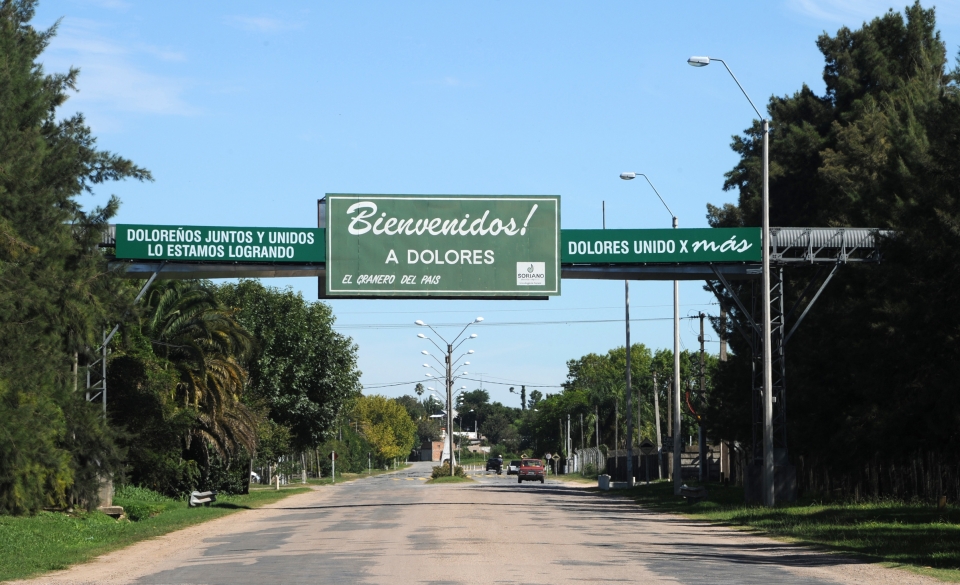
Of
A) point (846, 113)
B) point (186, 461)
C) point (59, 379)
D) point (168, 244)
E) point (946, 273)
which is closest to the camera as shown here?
point (946, 273)

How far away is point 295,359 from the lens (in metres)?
62.6

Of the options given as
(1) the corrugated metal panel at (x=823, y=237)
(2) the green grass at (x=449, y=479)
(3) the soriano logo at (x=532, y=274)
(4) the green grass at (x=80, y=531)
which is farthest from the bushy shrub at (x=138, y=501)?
(2) the green grass at (x=449, y=479)

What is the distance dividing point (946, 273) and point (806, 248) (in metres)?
8.72

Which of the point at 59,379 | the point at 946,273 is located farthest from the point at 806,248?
the point at 59,379

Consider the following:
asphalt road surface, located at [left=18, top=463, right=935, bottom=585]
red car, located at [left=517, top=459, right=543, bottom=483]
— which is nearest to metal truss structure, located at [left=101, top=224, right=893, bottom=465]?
asphalt road surface, located at [left=18, top=463, right=935, bottom=585]

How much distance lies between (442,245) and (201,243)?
6.74m

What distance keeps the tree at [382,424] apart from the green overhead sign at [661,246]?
98470 mm

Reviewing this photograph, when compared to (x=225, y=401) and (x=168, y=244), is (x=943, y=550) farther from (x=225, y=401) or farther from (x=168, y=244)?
(x=225, y=401)

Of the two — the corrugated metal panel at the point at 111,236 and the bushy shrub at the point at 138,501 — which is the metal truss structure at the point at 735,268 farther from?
the bushy shrub at the point at 138,501

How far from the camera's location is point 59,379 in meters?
28.3

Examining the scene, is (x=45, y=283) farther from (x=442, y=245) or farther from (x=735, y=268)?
(x=735, y=268)

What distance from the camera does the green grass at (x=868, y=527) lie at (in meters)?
18.2

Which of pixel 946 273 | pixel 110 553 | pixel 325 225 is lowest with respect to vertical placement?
pixel 110 553

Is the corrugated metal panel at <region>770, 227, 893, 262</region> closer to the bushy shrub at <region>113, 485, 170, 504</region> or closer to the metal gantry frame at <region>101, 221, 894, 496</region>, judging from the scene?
the metal gantry frame at <region>101, 221, 894, 496</region>
